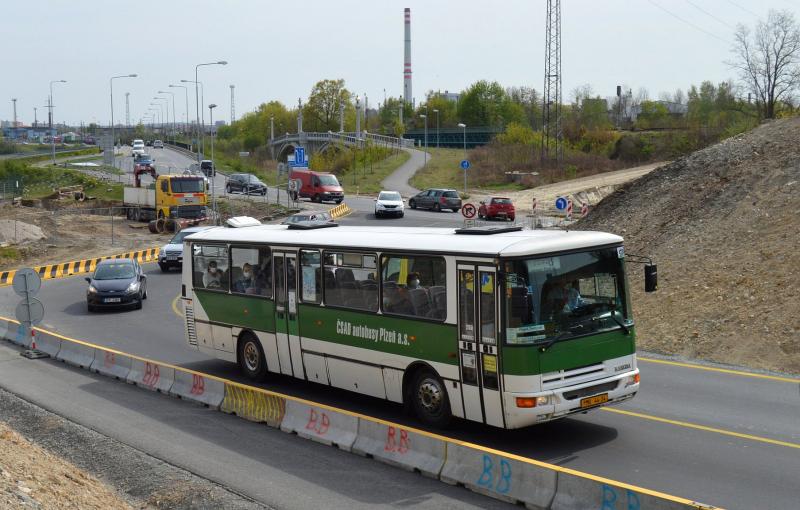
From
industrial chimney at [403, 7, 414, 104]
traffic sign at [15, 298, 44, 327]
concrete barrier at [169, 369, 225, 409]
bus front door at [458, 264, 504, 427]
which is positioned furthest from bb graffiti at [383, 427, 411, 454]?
industrial chimney at [403, 7, 414, 104]

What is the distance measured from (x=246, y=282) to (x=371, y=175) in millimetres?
76790

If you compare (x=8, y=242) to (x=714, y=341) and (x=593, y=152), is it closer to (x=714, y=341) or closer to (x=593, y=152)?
(x=714, y=341)

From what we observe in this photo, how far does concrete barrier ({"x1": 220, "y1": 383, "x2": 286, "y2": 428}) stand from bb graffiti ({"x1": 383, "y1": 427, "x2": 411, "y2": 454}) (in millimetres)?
2341

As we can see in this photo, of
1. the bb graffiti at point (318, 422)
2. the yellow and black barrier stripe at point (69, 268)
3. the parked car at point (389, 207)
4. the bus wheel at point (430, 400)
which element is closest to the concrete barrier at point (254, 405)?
the bb graffiti at point (318, 422)

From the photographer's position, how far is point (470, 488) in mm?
9875

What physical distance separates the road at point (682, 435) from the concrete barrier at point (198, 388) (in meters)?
1.34

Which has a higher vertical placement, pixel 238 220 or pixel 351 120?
pixel 351 120

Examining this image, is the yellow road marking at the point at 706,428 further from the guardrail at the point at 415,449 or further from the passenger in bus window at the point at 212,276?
the passenger in bus window at the point at 212,276

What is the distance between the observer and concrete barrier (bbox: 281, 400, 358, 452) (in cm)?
1166

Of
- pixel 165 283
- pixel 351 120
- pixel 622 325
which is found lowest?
pixel 165 283

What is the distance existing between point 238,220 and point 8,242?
103 ft

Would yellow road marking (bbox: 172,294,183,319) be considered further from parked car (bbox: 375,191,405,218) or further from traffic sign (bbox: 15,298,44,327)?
parked car (bbox: 375,191,405,218)

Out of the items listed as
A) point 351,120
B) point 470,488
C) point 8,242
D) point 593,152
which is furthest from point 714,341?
point 351,120

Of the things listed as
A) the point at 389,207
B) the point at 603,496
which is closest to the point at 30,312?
the point at 603,496
